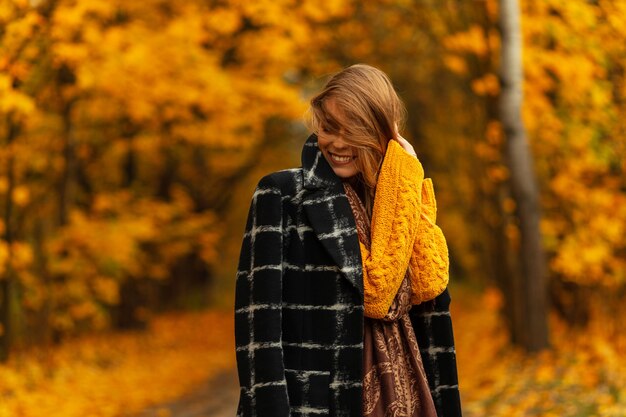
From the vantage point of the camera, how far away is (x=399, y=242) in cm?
298

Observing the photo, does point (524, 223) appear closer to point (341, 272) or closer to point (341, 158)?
point (341, 158)

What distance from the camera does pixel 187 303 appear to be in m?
26.4

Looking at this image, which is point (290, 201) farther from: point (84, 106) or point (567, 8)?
point (84, 106)

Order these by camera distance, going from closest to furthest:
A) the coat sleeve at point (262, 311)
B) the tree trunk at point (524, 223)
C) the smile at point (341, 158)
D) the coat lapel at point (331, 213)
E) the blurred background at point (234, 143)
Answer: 1. the coat sleeve at point (262, 311)
2. the coat lapel at point (331, 213)
3. the smile at point (341, 158)
4. the blurred background at point (234, 143)
5. the tree trunk at point (524, 223)

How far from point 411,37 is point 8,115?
8776mm

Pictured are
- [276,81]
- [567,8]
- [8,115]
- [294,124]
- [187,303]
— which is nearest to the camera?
[567,8]

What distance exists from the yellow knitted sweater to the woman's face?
111mm

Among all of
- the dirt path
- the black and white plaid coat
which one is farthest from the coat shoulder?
the dirt path

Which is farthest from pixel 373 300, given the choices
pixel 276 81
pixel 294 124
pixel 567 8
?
pixel 294 124

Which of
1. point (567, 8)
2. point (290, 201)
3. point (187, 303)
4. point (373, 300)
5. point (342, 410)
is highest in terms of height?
point (567, 8)

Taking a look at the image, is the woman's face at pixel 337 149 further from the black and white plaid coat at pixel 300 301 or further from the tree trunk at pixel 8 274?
the tree trunk at pixel 8 274

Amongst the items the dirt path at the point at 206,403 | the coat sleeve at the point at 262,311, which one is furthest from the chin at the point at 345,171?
the dirt path at the point at 206,403

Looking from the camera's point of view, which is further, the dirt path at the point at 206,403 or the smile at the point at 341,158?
the dirt path at the point at 206,403

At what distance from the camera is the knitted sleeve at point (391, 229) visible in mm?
2965
